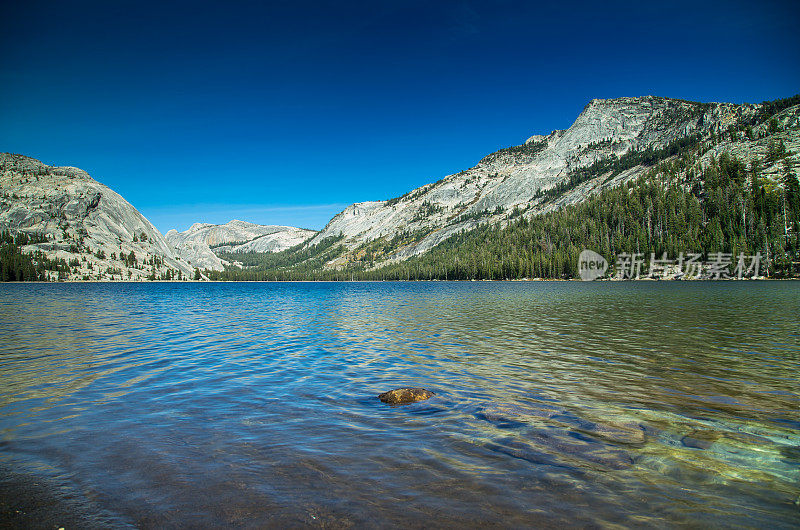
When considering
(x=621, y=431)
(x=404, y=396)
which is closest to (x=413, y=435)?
(x=404, y=396)

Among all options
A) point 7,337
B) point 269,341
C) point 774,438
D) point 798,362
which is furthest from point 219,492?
point 7,337

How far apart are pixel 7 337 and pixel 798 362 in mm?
48973

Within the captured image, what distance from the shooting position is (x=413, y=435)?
1063 cm

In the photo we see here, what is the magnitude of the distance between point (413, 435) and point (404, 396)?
3414mm

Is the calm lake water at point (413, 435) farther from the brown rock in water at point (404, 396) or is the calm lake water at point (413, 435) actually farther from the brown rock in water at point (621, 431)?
the brown rock in water at point (404, 396)

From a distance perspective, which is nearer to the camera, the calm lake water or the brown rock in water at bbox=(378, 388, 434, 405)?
the calm lake water

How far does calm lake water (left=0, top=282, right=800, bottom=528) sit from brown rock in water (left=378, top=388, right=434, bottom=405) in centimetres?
45

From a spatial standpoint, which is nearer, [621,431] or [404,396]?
[621,431]

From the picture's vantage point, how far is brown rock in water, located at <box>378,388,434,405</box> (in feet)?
45.6

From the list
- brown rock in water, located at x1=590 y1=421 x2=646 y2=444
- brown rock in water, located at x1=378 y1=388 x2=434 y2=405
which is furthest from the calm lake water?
brown rock in water, located at x1=378 y1=388 x2=434 y2=405

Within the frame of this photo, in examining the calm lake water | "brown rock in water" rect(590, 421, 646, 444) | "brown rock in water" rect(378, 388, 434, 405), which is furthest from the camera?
"brown rock in water" rect(378, 388, 434, 405)

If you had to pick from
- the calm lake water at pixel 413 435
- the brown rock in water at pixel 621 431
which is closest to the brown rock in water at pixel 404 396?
the calm lake water at pixel 413 435

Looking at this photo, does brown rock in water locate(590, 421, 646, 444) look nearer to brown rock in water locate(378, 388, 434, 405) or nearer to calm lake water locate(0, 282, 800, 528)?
calm lake water locate(0, 282, 800, 528)

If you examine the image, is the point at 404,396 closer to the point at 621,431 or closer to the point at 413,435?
the point at 413,435
